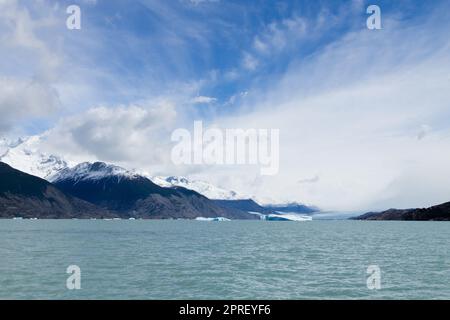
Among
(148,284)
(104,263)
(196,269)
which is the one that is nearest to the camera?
(148,284)

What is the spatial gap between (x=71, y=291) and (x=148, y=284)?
9194mm

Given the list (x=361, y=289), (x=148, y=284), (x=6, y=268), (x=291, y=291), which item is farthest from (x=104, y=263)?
(x=361, y=289)

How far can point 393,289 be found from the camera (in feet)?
164

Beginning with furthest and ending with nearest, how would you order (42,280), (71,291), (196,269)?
1. (196,269)
2. (42,280)
3. (71,291)
